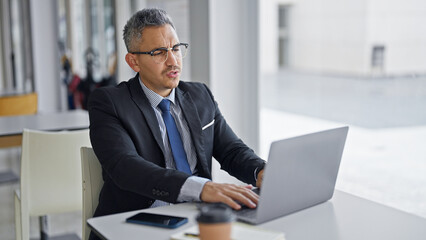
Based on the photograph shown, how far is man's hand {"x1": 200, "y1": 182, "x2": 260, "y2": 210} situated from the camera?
5.13 ft

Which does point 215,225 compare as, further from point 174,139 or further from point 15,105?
point 15,105

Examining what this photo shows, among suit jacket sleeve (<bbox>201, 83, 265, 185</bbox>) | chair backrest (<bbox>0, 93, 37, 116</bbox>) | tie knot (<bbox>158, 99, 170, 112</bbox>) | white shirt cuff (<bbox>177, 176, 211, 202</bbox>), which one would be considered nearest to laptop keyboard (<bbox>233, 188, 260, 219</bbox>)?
white shirt cuff (<bbox>177, 176, 211, 202</bbox>)

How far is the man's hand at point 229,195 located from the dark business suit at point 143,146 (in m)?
0.09

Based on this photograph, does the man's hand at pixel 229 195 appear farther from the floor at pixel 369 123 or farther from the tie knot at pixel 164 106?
the floor at pixel 369 123

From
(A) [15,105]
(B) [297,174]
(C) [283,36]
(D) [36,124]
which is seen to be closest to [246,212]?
(B) [297,174]

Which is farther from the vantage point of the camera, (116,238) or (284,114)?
(284,114)

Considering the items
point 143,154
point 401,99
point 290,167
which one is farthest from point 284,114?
point 290,167

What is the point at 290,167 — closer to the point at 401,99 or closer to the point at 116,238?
the point at 116,238

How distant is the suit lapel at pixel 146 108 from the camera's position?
1.94 meters

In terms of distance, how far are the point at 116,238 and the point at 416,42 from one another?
6.74 ft

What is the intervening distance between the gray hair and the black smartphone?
711 millimetres

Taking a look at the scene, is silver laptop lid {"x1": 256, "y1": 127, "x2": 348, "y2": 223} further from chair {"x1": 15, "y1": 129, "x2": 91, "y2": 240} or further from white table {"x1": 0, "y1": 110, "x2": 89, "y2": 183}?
white table {"x1": 0, "y1": 110, "x2": 89, "y2": 183}

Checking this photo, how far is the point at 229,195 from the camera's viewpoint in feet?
5.19

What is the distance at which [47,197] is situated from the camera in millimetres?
2781
